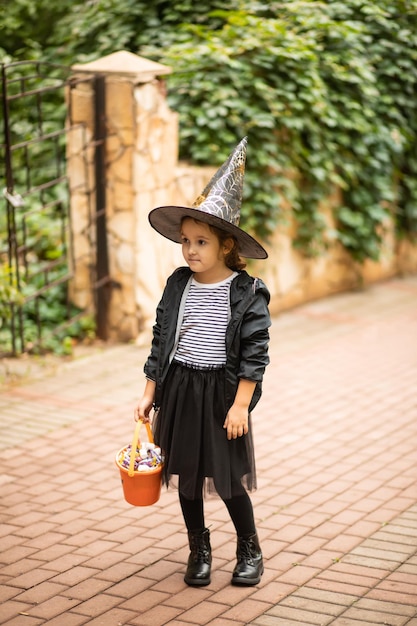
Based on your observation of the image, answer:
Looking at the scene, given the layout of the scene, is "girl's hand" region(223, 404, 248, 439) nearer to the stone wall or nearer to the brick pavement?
the brick pavement

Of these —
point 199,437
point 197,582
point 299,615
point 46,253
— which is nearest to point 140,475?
point 199,437

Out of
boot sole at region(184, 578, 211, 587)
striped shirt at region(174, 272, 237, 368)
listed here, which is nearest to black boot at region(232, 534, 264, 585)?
boot sole at region(184, 578, 211, 587)

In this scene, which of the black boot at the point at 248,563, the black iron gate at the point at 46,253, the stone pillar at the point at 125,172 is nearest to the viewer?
the black boot at the point at 248,563

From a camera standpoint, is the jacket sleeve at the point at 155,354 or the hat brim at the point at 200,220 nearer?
the hat brim at the point at 200,220

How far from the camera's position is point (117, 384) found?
659 centimetres

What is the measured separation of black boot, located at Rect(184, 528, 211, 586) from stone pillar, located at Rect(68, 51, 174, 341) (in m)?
3.78

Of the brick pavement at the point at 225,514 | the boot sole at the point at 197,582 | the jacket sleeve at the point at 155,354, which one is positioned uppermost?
the jacket sleeve at the point at 155,354

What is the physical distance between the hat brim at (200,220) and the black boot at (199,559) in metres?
1.14

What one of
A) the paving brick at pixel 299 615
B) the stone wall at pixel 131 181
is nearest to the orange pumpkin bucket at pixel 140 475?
the paving brick at pixel 299 615

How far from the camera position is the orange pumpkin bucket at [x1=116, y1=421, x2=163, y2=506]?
357 cm

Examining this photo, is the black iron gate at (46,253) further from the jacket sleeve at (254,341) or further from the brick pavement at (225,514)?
the jacket sleeve at (254,341)

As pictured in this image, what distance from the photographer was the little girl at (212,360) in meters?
3.56

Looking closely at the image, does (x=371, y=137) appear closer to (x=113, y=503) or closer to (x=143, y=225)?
(x=143, y=225)

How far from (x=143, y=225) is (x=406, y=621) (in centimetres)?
450
